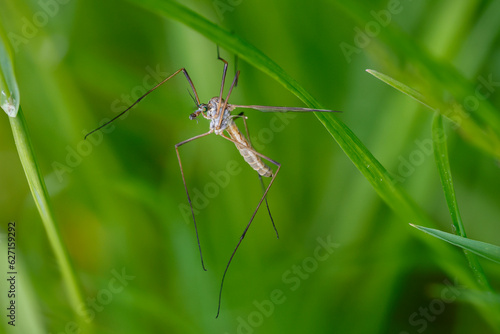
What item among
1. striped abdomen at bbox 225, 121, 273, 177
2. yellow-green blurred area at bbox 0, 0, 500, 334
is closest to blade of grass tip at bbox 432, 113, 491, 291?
yellow-green blurred area at bbox 0, 0, 500, 334

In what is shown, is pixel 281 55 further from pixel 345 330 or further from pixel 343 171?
pixel 345 330

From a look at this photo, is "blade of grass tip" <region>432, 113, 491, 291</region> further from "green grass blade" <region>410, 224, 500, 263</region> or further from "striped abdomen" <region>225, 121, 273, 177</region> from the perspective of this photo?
"striped abdomen" <region>225, 121, 273, 177</region>

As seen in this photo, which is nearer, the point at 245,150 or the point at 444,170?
the point at 444,170

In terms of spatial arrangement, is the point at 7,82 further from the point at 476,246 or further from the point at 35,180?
the point at 476,246

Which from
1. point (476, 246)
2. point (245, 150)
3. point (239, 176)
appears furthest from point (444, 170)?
point (239, 176)

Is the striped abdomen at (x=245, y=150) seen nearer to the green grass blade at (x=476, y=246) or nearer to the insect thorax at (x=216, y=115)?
the insect thorax at (x=216, y=115)

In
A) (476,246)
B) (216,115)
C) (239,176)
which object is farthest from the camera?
(239,176)

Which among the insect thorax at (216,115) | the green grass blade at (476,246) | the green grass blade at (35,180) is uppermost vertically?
the insect thorax at (216,115)

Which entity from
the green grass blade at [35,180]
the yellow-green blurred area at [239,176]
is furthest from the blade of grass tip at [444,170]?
the green grass blade at [35,180]
